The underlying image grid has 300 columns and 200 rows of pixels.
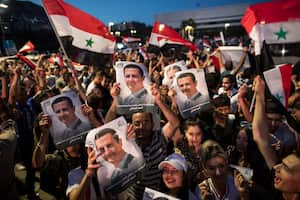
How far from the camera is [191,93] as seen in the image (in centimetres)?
439

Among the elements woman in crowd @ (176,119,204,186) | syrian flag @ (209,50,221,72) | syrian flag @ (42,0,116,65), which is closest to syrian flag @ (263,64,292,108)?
woman in crowd @ (176,119,204,186)

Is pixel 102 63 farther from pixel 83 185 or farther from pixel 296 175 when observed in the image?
pixel 296 175

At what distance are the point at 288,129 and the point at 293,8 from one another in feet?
4.97

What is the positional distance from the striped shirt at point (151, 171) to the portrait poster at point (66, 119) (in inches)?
24.9

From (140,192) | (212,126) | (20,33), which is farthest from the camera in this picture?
(20,33)

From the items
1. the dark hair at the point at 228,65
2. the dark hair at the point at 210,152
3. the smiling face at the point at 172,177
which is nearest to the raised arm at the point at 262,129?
the dark hair at the point at 210,152

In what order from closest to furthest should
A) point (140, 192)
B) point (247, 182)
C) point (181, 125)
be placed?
point (247, 182)
point (140, 192)
point (181, 125)

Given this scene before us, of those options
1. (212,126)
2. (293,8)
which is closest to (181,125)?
(212,126)

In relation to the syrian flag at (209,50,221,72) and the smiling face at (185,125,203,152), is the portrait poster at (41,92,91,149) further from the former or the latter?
the syrian flag at (209,50,221,72)

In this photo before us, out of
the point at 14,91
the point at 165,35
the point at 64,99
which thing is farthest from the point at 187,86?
the point at 165,35

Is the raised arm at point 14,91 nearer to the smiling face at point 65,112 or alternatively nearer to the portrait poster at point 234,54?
the smiling face at point 65,112

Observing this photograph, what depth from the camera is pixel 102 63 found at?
5148 mm

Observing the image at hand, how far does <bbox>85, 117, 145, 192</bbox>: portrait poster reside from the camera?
9.25 feet

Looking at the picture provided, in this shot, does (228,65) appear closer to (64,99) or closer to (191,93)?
(191,93)
